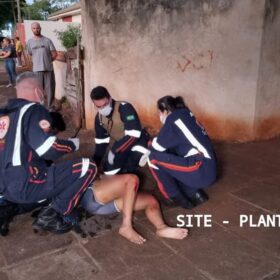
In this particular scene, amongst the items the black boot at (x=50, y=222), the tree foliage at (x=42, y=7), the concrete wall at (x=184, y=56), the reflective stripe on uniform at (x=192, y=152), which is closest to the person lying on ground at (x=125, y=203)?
the black boot at (x=50, y=222)

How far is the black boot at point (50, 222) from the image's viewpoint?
11.2 ft

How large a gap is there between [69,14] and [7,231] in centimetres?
3395

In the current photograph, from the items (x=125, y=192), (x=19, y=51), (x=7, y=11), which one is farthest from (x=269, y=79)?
(x=7, y=11)

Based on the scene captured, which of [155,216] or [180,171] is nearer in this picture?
[155,216]

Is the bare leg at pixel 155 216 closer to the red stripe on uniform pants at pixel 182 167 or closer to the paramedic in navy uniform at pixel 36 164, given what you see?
the red stripe on uniform pants at pixel 182 167

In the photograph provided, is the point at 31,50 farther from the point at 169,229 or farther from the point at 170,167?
the point at 169,229

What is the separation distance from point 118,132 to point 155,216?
57.2 inches

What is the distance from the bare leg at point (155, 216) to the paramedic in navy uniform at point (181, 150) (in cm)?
37

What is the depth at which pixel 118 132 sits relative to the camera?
4.68m

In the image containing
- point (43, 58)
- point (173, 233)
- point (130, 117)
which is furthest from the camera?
point (43, 58)

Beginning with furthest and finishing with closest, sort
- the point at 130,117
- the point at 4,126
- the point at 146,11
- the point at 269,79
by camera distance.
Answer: the point at 146,11, the point at 269,79, the point at 130,117, the point at 4,126

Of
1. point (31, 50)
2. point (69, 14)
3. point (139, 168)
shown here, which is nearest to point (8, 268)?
point (139, 168)

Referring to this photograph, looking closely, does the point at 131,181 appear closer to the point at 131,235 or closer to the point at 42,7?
the point at 131,235

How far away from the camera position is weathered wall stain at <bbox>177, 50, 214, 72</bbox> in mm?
6052
